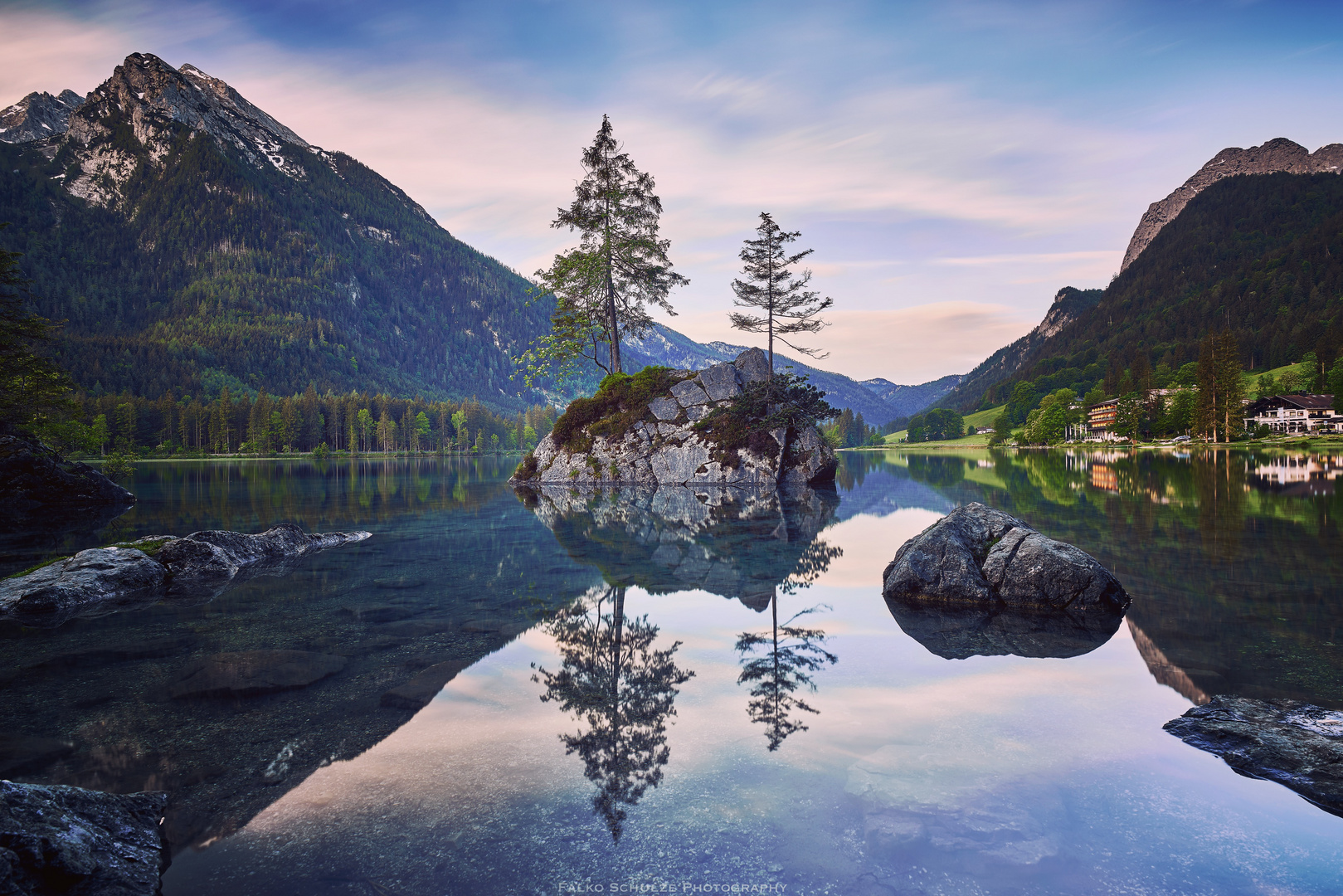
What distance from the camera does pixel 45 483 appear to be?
3209cm

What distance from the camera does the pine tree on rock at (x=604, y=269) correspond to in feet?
156

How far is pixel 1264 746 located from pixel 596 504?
2752cm

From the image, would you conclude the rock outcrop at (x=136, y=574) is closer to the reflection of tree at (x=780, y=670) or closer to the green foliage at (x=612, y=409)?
the reflection of tree at (x=780, y=670)

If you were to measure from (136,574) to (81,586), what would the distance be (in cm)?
112

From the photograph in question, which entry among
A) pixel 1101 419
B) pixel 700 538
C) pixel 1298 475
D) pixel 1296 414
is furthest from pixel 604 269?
pixel 1101 419

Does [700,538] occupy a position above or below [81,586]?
below

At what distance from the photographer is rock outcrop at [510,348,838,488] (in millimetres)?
43406

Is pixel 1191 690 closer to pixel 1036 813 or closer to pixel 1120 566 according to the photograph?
pixel 1036 813

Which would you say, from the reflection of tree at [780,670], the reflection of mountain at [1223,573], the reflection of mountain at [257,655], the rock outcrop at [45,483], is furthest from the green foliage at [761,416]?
the rock outcrop at [45,483]

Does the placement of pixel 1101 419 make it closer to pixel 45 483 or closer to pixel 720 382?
pixel 720 382

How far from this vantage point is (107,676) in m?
8.36

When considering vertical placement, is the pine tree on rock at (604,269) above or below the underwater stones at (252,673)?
above

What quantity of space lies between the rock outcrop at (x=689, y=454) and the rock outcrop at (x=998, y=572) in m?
28.4

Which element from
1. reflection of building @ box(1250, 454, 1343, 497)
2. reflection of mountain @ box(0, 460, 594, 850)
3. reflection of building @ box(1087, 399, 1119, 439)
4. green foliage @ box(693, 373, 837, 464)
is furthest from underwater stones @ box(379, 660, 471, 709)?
reflection of building @ box(1087, 399, 1119, 439)
